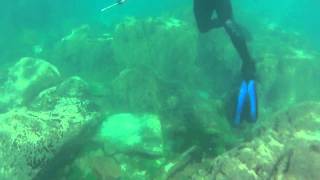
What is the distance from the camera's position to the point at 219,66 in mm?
10312

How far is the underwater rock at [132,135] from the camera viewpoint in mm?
5641

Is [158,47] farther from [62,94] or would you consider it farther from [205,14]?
[62,94]

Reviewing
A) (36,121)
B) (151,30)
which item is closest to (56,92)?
(36,121)

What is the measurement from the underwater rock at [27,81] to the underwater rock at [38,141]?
345cm

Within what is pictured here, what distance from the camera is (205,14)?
281 inches

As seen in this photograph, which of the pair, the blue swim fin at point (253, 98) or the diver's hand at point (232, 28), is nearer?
the blue swim fin at point (253, 98)

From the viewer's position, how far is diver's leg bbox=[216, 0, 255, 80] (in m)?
6.67

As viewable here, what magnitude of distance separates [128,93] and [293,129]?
3077mm

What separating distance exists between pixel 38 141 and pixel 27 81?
14.8 feet

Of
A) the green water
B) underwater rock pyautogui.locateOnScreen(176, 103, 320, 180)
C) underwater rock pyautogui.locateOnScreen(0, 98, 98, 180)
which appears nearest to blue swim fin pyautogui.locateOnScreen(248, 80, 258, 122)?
the green water

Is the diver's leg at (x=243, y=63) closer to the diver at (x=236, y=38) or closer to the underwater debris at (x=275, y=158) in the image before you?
the diver at (x=236, y=38)

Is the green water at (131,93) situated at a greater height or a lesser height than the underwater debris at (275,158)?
lesser

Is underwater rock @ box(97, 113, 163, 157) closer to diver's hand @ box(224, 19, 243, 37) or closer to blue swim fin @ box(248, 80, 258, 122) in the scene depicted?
blue swim fin @ box(248, 80, 258, 122)

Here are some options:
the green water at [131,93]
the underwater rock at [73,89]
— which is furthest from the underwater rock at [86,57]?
the underwater rock at [73,89]
